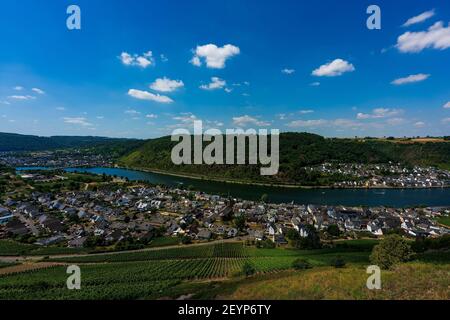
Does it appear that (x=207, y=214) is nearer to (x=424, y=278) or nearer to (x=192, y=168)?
(x=424, y=278)

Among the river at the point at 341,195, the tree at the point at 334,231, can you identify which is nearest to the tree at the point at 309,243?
the tree at the point at 334,231

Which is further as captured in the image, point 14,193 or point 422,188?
point 422,188

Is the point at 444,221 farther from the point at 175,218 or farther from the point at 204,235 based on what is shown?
the point at 175,218

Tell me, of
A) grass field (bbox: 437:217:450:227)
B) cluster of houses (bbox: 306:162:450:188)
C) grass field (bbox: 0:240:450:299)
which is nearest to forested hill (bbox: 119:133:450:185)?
cluster of houses (bbox: 306:162:450:188)

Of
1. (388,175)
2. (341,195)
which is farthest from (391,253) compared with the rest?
(388,175)
